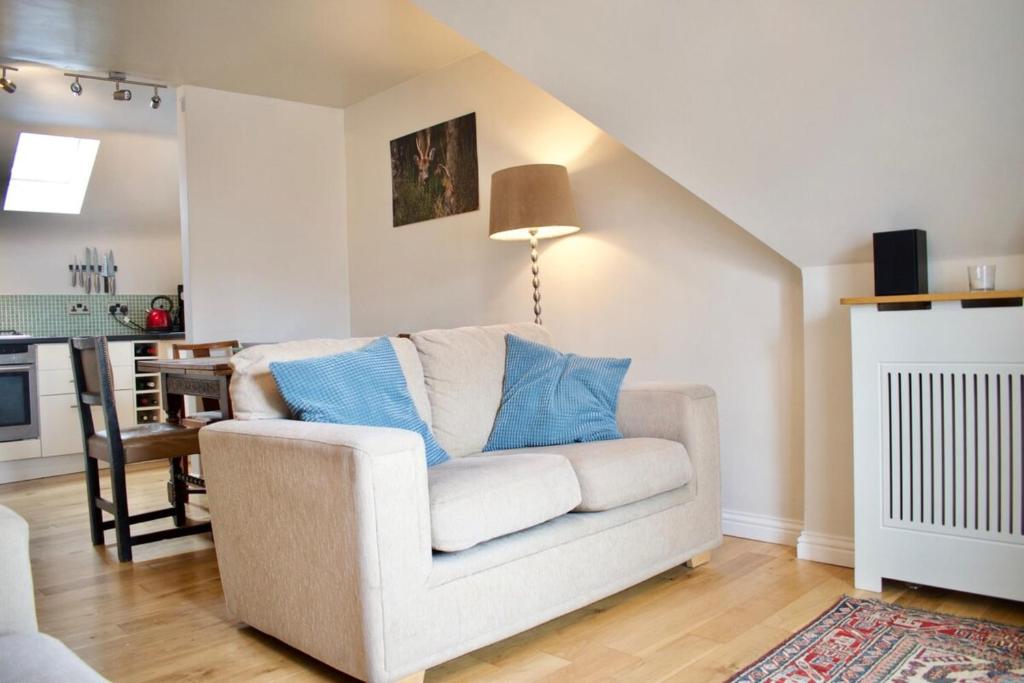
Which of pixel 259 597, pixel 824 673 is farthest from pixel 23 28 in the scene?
pixel 824 673

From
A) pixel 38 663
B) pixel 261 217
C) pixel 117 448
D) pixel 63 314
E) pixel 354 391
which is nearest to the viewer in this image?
pixel 38 663

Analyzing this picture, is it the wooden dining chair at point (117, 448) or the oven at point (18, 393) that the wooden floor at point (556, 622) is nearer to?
the wooden dining chair at point (117, 448)

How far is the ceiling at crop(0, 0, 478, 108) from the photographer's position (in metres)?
3.67

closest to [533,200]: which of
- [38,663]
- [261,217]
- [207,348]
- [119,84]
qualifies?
[207,348]

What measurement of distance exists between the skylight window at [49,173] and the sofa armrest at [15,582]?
5269 millimetres

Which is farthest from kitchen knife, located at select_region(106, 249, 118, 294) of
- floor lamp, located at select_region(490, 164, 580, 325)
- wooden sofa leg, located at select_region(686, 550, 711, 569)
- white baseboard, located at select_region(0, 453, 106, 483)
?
wooden sofa leg, located at select_region(686, 550, 711, 569)

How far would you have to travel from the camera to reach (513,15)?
8.12 ft

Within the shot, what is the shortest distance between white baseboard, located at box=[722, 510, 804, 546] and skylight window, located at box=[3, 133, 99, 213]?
5025 millimetres

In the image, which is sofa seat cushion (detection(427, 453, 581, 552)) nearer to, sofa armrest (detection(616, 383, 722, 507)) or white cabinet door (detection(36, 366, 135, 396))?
sofa armrest (detection(616, 383, 722, 507))

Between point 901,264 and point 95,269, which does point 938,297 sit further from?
point 95,269

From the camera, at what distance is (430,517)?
76.0 inches

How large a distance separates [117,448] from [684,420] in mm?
2295

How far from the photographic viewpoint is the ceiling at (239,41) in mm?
3674


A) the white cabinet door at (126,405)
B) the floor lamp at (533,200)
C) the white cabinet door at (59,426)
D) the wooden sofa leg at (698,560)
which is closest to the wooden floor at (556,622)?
the wooden sofa leg at (698,560)
